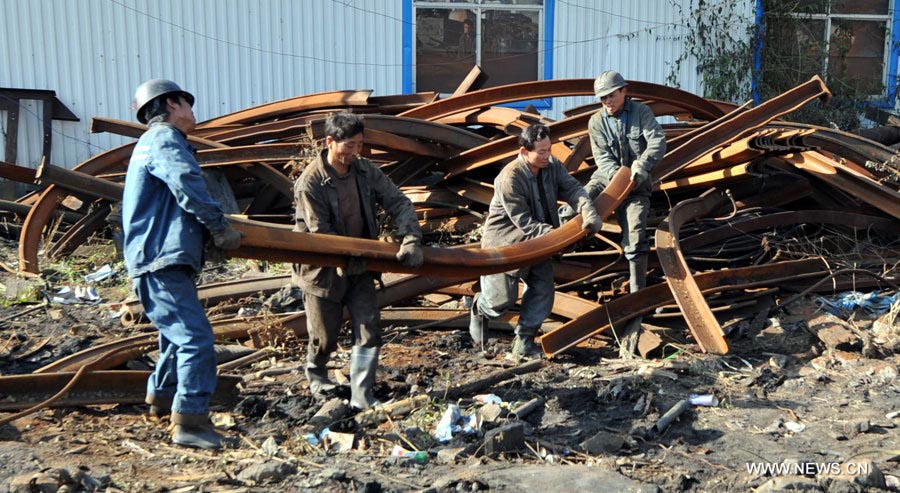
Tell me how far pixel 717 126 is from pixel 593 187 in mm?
1501

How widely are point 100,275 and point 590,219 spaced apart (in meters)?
4.42

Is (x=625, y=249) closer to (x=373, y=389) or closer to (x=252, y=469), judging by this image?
(x=373, y=389)

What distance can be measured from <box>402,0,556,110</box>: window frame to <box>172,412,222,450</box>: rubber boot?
751 centimetres

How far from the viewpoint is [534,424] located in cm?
476

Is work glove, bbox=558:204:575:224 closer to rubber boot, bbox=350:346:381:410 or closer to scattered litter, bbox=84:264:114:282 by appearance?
rubber boot, bbox=350:346:381:410

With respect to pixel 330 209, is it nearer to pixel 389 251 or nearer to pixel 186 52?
pixel 389 251

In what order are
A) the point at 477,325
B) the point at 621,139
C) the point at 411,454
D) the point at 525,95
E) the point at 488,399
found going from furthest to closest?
the point at 525,95 → the point at 621,139 → the point at 477,325 → the point at 488,399 → the point at 411,454

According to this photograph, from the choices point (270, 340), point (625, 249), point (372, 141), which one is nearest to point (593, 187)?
point (625, 249)

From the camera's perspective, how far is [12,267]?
24.4ft

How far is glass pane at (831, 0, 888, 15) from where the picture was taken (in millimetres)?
12180

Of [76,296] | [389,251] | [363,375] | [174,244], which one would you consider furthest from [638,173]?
[76,296]

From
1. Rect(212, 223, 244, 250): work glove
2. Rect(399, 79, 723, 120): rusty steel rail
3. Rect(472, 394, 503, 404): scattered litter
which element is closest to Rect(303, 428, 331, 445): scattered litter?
Rect(472, 394, 503, 404): scattered litter

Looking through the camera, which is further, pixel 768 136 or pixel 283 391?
pixel 768 136

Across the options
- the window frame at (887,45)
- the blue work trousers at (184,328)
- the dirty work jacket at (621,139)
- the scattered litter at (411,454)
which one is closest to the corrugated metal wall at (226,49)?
the window frame at (887,45)
